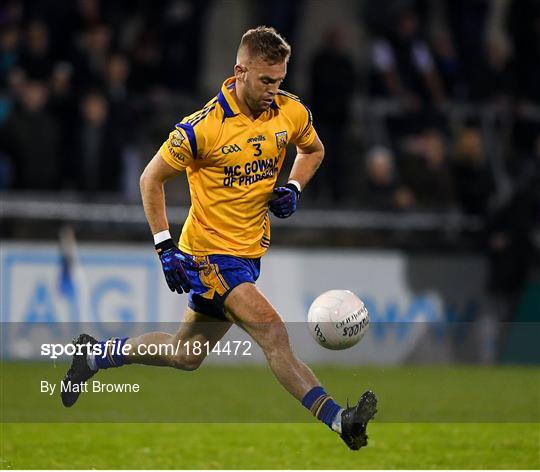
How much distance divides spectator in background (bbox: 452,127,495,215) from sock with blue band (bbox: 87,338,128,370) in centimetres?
894

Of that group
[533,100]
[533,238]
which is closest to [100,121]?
[533,238]

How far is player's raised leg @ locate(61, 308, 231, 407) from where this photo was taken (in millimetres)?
8586

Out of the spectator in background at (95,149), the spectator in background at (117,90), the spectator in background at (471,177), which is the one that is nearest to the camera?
the spectator in background at (95,149)

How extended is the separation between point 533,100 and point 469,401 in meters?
7.41

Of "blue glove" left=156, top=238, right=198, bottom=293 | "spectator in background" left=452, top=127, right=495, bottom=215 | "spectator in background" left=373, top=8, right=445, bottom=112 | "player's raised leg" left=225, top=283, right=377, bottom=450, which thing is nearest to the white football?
"player's raised leg" left=225, top=283, right=377, bottom=450

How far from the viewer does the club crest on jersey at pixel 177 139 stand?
26.8ft

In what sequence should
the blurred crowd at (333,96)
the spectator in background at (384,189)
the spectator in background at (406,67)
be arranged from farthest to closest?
the spectator in background at (406,67)
the spectator in background at (384,189)
the blurred crowd at (333,96)

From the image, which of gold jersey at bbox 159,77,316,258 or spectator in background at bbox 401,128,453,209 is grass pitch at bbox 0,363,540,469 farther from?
spectator in background at bbox 401,128,453,209

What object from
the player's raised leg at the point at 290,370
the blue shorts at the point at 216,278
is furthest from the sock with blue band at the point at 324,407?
the blue shorts at the point at 216,278

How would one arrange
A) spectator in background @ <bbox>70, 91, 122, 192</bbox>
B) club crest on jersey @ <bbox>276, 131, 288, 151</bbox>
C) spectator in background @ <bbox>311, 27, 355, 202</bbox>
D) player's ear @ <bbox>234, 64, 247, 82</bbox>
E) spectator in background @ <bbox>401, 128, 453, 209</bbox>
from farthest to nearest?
spectator in background @ <bbox>401, 128, 453, 209</bbox>
spectator in background @ <bbox>311, 27, 355, 202</bbox>
spectator in background @ <bbox>70, 91, 122, 192</bbox>
club crest on jersey @ <bbox>276, 131, 288, 151</bbox>
player's ear @ <bbox>234, 64, 247, 82</bbox>

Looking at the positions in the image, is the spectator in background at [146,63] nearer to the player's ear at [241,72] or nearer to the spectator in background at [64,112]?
the spectator in background at [64,112]

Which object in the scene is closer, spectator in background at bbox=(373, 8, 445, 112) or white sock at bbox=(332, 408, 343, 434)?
white sock at bbox=(332, 408, 343, 434)

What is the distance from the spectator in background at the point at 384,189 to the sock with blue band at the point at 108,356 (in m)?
8.11

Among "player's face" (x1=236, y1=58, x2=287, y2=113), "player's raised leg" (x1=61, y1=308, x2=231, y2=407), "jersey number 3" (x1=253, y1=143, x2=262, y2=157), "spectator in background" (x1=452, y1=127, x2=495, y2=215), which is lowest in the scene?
"spectator in background" (x1=452, y1=127, x2=495, y2=215)
